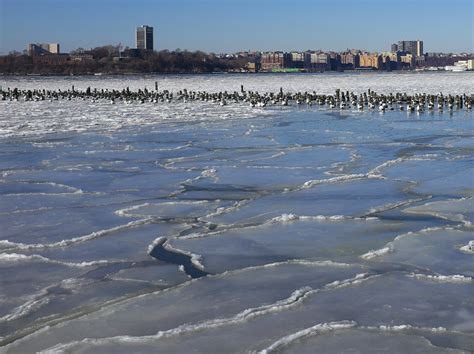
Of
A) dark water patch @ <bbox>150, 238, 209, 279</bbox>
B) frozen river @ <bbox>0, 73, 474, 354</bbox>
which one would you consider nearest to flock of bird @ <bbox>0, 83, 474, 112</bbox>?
frozen river @ <bbox>0, 73, 474, 354</bbox>

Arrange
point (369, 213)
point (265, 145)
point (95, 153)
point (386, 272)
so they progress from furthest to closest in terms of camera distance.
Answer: point (265, 145) → point (95, 153) → point (369, 213) → point (386, 272)

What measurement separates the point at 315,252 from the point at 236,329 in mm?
2245

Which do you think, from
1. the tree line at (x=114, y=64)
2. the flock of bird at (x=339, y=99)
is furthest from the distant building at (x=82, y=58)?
the flock of bird at (x=339, y=99)

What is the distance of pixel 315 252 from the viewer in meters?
7.11

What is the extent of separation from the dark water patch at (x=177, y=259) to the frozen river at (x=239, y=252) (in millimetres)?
17

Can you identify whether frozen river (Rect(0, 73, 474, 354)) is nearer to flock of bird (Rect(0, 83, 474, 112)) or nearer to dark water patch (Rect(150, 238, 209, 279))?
dark water patch (Rect(150, 238, 209, 279))

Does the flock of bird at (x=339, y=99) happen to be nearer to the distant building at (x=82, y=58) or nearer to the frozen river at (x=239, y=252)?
the frozen river at (x=239, y=252)

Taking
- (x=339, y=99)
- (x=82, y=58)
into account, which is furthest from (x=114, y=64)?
(x=339, y=99)

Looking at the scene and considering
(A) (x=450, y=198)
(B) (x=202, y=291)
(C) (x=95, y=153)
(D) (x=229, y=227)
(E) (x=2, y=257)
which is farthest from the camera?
(C) (x=95, y=153)

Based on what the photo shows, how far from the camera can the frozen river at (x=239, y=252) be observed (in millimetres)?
4988

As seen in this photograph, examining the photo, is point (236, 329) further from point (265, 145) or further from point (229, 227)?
point (265, 145)

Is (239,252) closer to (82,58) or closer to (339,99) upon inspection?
(339,99)

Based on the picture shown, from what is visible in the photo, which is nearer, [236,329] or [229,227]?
[236,329]

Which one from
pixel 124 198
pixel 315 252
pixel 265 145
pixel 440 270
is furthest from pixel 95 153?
pixel 440 270
